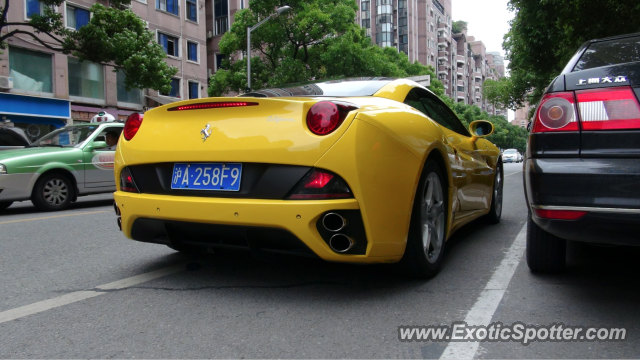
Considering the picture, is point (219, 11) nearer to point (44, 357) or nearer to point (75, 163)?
point (75, 163)

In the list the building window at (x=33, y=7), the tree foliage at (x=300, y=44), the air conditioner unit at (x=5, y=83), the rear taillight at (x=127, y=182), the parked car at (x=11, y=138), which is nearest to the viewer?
the rear taillight at (x=127, y=182)

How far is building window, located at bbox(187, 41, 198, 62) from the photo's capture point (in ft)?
104

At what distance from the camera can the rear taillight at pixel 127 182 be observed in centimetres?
321

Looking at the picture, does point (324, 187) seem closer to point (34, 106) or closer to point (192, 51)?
point (34, 106)

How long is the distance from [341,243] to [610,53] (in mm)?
1786

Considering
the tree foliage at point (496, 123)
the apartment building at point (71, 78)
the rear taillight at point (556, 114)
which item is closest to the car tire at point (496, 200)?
the rear taillight at point (556, 114)

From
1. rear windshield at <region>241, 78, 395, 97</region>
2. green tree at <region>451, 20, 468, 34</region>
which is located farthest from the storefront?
green tree at <region>451, 20, 468, 34</region>

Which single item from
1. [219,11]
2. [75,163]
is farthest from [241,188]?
[219,11]

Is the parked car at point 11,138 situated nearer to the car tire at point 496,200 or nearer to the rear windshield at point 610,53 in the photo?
the car tire at point 496,200

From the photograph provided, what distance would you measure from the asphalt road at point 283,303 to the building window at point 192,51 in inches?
1144

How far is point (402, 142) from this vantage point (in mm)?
2943

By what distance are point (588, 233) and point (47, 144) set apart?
27.7 ft

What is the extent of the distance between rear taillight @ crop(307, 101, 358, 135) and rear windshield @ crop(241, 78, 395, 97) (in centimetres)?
59

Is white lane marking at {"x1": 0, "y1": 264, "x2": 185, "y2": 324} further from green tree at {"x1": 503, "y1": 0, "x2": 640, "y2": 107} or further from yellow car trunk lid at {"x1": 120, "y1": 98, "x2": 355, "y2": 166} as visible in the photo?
green tree at {"x1": 503, "y1": 0, "x2": 640, "y2": 107}
